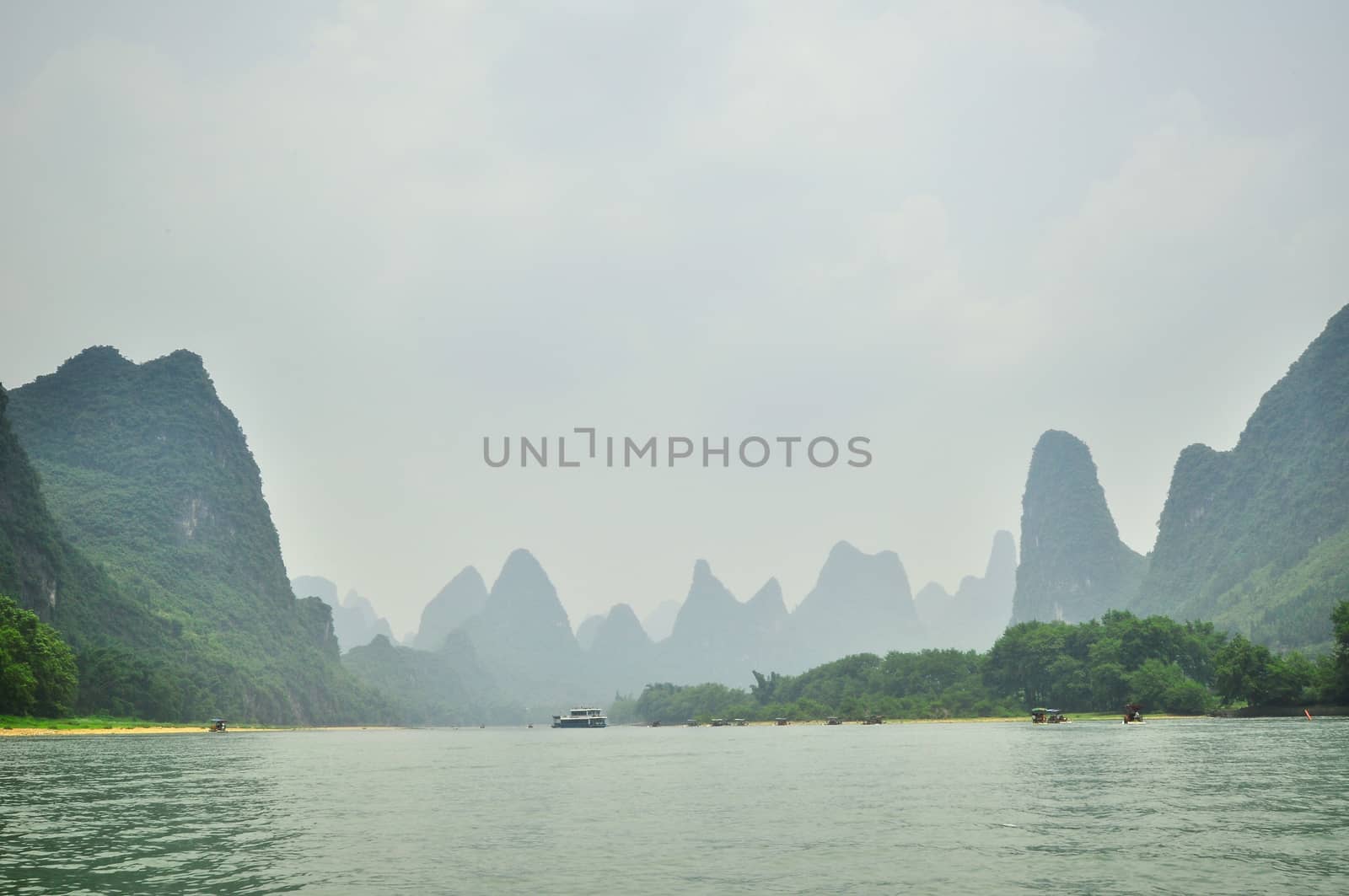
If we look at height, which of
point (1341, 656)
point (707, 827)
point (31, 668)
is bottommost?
point (707, 827)

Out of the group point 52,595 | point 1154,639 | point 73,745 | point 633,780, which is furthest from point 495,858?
point 52,595

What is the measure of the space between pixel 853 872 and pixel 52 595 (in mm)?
156964

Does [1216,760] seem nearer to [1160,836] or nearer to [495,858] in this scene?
[1160,836]

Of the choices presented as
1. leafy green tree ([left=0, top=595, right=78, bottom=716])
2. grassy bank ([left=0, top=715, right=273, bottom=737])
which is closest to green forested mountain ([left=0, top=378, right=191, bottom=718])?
grassy bank ([left=0, top=715, right=273, bottom=737])

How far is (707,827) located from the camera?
29172 millimetres

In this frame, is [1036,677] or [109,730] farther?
[1036,677]

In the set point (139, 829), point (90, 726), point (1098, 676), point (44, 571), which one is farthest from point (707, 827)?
point (44, 571)

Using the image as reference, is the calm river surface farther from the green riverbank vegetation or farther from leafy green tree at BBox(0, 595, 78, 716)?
the green riverbank vegetation

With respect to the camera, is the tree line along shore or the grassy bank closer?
the grassy bank

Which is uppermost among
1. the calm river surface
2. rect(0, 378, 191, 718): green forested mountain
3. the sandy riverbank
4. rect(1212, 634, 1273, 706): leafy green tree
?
rect(0, 378, 191, 718): green forested mountain

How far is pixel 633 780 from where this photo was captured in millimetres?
49344

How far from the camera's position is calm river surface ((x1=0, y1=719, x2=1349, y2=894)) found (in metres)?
20.2

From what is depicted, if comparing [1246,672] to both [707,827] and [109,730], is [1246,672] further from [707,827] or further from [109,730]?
[109,730]

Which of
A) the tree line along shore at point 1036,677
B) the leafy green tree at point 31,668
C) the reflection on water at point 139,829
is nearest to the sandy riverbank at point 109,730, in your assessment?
the tree line along shore at point 1036,677
